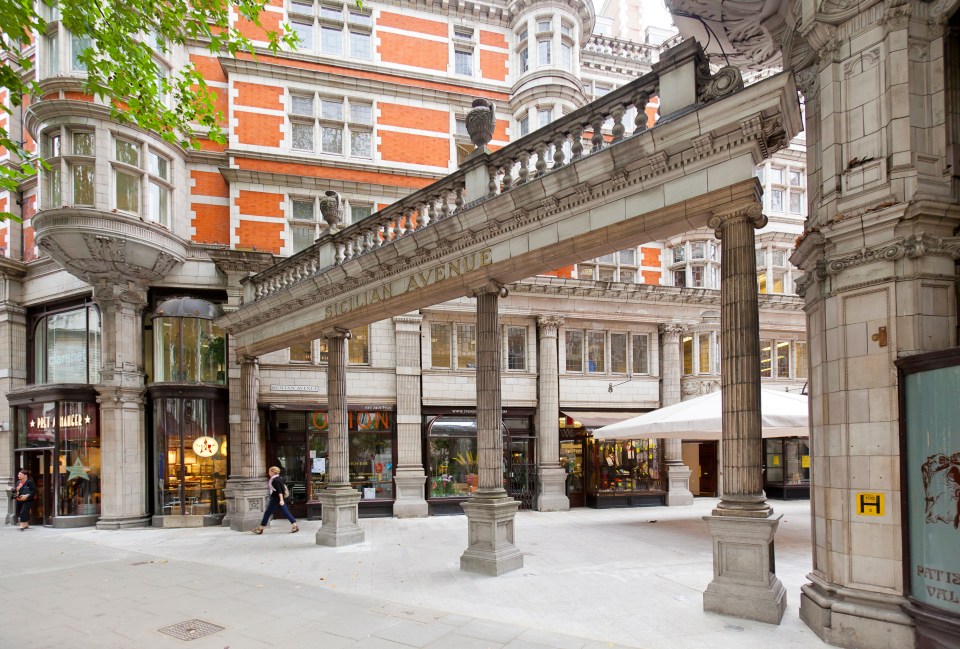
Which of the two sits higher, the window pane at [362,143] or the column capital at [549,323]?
the window pane at [362,143]

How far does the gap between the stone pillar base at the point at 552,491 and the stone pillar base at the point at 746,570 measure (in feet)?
36.2

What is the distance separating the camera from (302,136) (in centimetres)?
1828

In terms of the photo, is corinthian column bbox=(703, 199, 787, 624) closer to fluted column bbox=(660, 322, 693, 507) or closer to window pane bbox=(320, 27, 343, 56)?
fluted column bbox=(660, 322, 693, 507)

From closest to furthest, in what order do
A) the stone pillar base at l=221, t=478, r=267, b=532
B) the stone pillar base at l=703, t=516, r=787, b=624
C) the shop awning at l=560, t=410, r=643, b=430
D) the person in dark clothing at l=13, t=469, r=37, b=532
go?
the stone pillar base at l=703, t=516, r=787, b=624 → the stone pillar base at l=221, t=478, r=267, b=532 → the person in dark clothing at l=13, t=469, r=37, b=532 → the shop awning at l=560, t=410, r=643, b=430

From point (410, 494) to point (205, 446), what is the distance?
19.0 ft

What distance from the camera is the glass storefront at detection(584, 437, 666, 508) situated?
18.3 meters

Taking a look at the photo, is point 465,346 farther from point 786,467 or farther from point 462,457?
point 786,467

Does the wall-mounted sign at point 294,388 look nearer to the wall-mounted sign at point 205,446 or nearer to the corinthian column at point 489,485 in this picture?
the wall-mounted sign at point 205,446

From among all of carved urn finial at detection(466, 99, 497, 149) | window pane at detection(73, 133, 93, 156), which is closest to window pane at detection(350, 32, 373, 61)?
window pane at detection(73, 133, 93, 156)

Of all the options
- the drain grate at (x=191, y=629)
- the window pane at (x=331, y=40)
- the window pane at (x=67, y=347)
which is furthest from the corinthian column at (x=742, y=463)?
the window pane at (x=67, y=347)

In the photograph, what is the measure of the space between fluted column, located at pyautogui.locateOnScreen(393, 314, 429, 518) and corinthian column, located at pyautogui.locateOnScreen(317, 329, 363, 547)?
14.5ft

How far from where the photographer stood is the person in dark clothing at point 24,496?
16.3 meters

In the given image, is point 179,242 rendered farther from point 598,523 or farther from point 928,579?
point 928,579

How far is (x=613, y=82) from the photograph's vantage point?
69.8 feet
